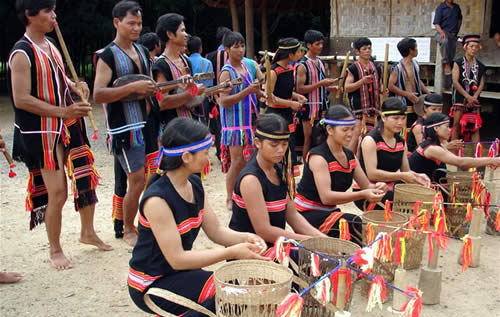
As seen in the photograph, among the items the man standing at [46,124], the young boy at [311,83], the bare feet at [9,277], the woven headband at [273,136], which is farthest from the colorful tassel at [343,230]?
the young boy at [311,83]

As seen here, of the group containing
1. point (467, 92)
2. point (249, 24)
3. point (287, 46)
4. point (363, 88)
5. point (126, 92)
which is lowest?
point (467, 92)

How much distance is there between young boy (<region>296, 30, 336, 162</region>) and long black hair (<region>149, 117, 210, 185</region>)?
4352 mm

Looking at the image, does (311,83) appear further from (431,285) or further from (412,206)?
(431,285)

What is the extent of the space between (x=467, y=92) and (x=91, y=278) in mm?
5849

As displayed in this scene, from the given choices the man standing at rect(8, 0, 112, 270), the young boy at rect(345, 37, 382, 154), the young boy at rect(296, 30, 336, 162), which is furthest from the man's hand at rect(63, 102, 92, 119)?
the young boy at rect(345, 37, 382, 154)

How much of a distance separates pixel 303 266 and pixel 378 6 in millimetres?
8560

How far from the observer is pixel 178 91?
4492 mm

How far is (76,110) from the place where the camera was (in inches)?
147

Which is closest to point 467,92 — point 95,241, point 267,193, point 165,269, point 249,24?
point 267,193

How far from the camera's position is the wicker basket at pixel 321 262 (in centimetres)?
277

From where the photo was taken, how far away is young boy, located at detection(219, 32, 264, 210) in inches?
203

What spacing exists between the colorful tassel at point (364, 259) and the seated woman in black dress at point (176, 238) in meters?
0.49

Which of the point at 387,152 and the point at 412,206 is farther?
the point at 387,152

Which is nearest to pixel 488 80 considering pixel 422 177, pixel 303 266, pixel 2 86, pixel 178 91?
pixel 422 177
